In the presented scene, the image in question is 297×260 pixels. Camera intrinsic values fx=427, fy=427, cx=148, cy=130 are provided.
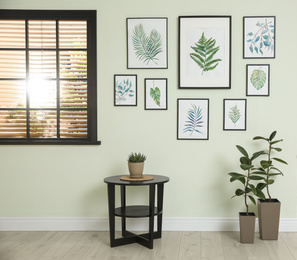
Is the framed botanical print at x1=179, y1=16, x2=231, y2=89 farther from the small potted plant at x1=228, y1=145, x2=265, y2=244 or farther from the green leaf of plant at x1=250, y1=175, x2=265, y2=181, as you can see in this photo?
the green leaf of plant at x1=250, y1=175, x2=265, y2=181

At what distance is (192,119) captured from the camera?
434 centimetres

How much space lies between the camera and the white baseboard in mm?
4332

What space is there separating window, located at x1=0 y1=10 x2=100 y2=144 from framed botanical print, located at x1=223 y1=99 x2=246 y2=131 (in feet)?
4.42

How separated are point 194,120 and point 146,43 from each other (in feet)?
3.02

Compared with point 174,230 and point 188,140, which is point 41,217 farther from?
point 188,140

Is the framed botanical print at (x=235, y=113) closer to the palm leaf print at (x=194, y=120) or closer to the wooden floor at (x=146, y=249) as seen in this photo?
the palm leaf print at (x=194, y=120)

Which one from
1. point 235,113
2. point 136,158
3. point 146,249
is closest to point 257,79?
point 235,113

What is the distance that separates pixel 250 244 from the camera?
3.91 metres

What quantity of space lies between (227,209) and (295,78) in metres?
1.49

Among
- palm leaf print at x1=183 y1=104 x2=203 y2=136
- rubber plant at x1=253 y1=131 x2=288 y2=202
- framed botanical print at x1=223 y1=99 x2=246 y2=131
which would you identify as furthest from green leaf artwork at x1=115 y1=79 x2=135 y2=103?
rubber plant at x1=253 y1=131 x2=288 y2=202

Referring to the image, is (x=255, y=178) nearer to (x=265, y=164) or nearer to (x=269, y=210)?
(x=265, y=164)

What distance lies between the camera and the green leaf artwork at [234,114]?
431cm

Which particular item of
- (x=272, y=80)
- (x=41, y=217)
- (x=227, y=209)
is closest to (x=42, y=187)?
A: (x=41, y=217)

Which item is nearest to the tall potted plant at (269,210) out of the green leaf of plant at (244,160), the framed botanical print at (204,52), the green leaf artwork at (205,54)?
the green leaf of plant at (244,160)
